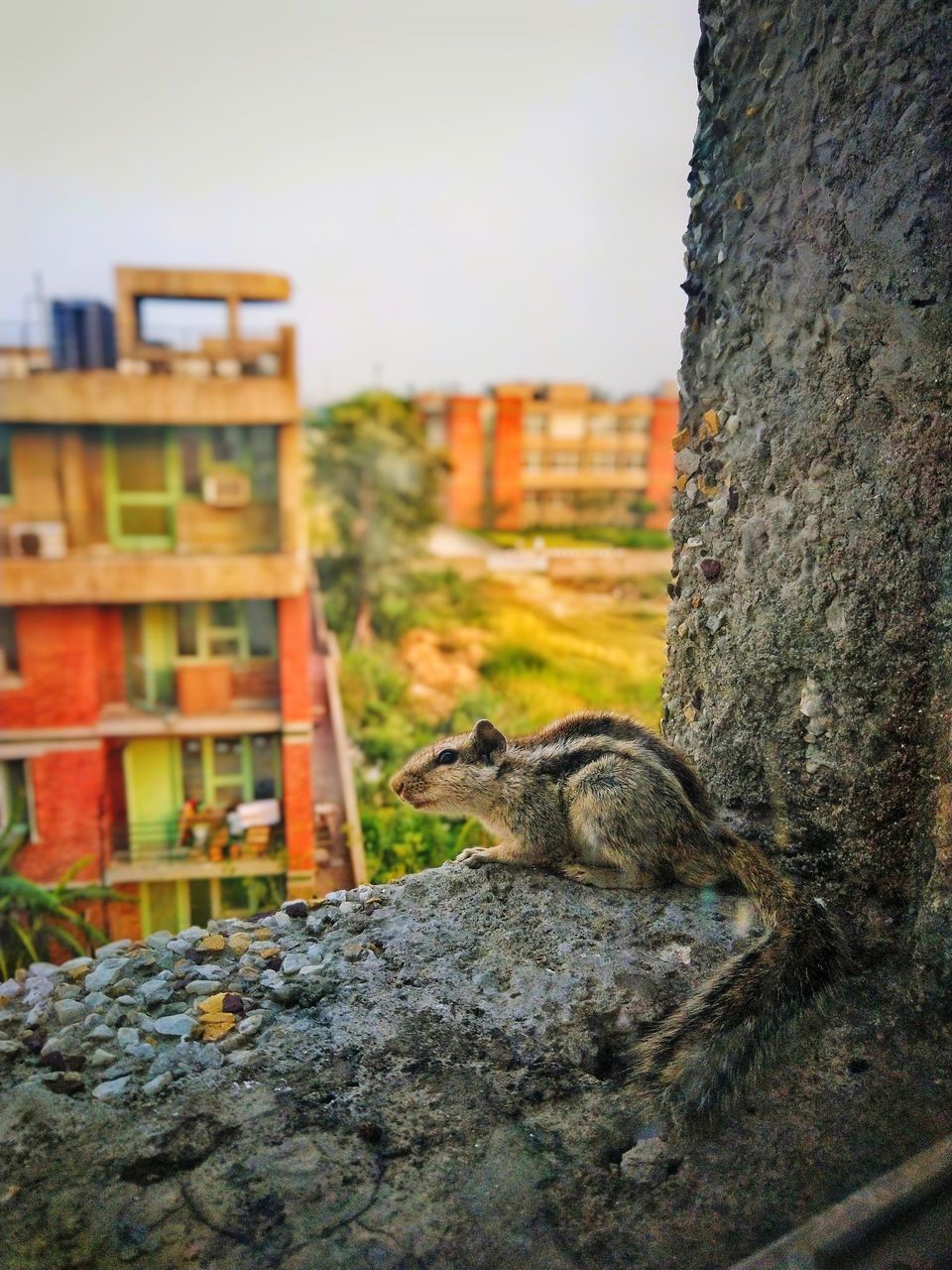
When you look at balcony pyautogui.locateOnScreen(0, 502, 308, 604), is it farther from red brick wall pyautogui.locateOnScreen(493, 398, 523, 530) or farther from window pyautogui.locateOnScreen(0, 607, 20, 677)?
red brick wall pyautogui.locateOnScreen(493, 398, 523, 530)

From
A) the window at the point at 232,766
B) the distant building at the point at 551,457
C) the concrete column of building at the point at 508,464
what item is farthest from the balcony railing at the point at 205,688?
the concrete column of building at the point at 508,464

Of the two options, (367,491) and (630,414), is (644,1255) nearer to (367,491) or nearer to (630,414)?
(367,491)

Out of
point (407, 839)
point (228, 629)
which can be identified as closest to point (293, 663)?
point (228, 629)

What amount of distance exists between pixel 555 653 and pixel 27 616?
351 cm

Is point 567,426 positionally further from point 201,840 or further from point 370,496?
point 201,840

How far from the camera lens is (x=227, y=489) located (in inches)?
164

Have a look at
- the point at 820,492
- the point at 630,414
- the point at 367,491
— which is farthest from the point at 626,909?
the point at 630,414

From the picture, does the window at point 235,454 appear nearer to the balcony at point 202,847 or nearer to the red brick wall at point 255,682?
the red brick wall at point 255,682

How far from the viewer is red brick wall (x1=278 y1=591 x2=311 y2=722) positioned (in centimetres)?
396

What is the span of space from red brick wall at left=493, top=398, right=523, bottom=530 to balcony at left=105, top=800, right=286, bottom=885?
427 centimetres

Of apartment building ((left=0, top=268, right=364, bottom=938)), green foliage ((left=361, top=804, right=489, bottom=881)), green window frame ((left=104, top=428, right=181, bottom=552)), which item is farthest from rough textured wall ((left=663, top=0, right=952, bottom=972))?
green window frame ((left=104, top=428, right=181, bottom=552))

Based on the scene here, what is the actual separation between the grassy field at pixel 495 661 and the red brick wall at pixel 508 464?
829mm

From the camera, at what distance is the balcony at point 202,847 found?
12.4 feet

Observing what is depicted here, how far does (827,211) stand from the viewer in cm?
152
